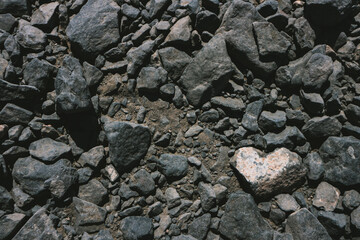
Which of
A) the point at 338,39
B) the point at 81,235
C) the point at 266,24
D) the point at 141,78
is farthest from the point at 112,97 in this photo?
the point at 338,39

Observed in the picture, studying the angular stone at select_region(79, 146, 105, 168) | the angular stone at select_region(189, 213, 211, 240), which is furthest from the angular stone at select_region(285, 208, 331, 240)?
the angular stone at select_region(79, 146, 105, 168)

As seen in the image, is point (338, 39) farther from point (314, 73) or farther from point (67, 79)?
point (67, 79)

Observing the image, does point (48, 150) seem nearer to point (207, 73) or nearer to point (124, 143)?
point (124, 143)

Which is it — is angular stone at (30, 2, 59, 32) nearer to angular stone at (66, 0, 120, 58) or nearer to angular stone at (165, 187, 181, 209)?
angular stone at (66, 0, 120, 58)

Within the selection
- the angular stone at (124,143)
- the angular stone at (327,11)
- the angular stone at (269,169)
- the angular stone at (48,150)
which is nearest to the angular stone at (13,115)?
the angular stone at (48,150)

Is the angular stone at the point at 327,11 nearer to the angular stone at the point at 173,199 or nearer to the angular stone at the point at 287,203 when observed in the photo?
the angular stone at the point at 287,203

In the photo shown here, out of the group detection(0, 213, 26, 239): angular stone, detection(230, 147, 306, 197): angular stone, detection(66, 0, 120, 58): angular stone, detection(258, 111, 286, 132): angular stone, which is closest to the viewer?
detection(0, 213, 26, 239): angular stone
